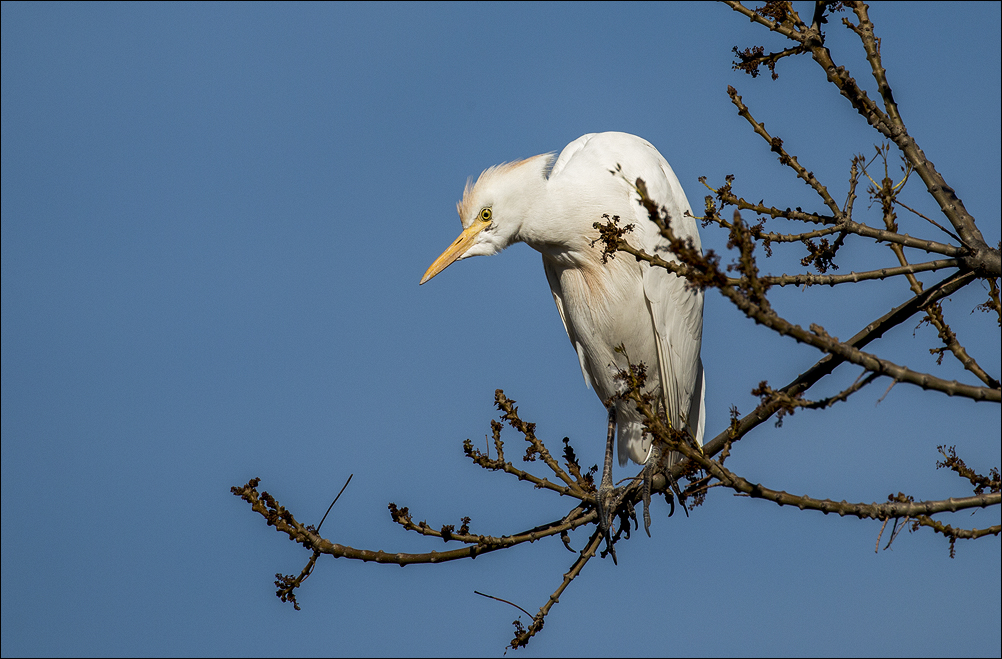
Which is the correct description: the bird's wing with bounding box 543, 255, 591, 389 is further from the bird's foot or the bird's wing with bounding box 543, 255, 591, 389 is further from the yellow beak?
the bird's foot

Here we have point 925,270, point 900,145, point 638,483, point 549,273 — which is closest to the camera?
point 925,270

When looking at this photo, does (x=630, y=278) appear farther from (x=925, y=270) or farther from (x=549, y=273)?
(x=925, y=270)

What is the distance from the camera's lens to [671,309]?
530 cm

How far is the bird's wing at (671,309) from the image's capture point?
16.9ft

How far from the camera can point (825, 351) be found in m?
2.11

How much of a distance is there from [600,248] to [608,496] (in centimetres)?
137

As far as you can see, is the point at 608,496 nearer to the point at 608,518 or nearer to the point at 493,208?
the point at 608,518

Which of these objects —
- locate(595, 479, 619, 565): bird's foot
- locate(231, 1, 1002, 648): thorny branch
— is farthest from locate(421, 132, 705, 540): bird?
locate(231, 1, 1002, 648): thorny branch

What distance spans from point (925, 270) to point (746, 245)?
861 mm

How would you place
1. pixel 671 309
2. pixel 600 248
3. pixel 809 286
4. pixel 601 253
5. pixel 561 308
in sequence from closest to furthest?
pixel 809 286
pixel 600 248
pixel 601 253
pixel 671 309
pixel 561 308

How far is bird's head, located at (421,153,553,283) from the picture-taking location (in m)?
5.00

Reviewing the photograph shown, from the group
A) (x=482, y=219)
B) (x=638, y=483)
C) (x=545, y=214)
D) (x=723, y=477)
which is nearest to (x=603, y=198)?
(x=545, y=214)

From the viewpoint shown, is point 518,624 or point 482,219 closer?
point 518,624

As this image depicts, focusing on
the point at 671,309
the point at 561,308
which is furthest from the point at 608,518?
the point at 561,308
